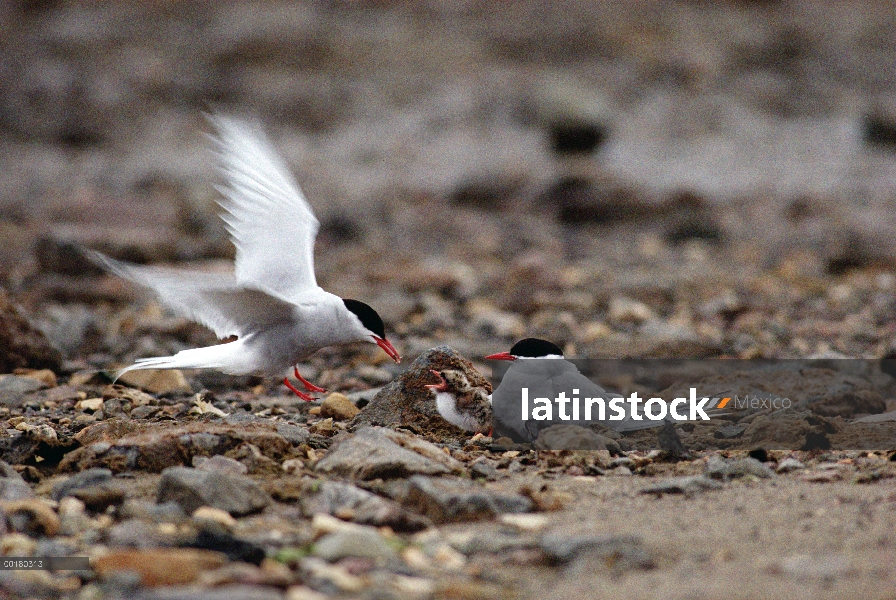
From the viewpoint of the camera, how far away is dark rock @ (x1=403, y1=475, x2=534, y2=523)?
3.20 meters

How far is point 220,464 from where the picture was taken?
3691 millimetres

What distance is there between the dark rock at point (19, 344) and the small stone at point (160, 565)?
348 centimetres

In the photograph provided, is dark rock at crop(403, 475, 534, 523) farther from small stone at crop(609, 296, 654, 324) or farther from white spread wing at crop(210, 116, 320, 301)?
small stone at crop(609, 296, 654, 324)

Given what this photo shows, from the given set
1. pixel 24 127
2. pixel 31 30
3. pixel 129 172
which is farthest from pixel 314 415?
pixel 31 30

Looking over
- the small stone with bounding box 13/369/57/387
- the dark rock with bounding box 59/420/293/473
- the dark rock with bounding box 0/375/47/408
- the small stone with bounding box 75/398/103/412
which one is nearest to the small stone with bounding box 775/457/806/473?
the dark rock with bounding box 59/420/293/473

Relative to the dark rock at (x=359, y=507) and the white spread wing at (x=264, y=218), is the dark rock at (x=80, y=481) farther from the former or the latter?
the white spread wing at (x=264, y=218)

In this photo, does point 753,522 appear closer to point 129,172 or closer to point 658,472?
point 658,472

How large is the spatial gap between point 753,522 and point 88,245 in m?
7.94

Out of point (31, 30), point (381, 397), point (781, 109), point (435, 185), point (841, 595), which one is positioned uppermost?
point (31, 30)

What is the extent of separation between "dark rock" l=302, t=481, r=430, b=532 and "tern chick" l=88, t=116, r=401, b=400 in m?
1.02

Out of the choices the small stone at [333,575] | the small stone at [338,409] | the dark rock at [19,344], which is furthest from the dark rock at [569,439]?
the dark rock at [19,344]

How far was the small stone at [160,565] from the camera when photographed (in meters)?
2.57

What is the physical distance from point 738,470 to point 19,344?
13.6 ft

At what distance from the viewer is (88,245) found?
9.68 meters
